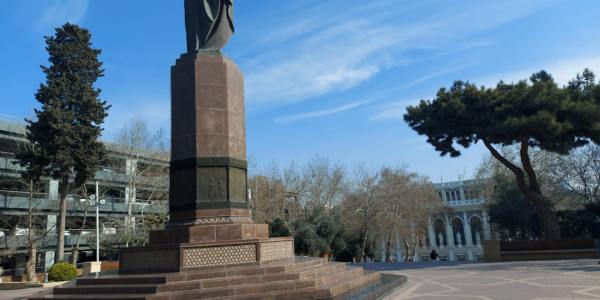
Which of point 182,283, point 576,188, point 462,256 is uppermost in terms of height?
point 576,188

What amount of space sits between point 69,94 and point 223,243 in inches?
844

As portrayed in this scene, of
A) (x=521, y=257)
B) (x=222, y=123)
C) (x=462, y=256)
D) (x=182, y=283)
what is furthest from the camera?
(x=462, y=256)

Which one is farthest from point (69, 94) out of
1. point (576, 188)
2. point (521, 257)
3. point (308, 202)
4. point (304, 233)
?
point (576, 188)

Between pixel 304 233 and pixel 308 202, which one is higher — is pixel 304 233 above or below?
below

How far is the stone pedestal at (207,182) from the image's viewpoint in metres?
8.71

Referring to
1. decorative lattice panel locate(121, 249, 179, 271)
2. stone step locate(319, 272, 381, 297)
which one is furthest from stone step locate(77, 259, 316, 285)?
stone step locate(319, 272, 381, 297)

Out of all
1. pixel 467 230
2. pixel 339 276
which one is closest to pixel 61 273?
pixel 339 276

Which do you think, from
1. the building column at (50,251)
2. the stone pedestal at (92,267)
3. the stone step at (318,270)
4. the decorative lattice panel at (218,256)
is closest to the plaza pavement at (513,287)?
the stone step at (318,270)

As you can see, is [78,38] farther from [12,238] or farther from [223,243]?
[223,243]

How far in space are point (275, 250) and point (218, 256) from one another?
147 cm

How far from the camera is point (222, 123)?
1016 centimetres

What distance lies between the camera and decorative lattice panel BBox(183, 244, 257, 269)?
27.4ft

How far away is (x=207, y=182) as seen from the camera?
9.77m

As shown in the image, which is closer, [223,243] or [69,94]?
[223,243]
